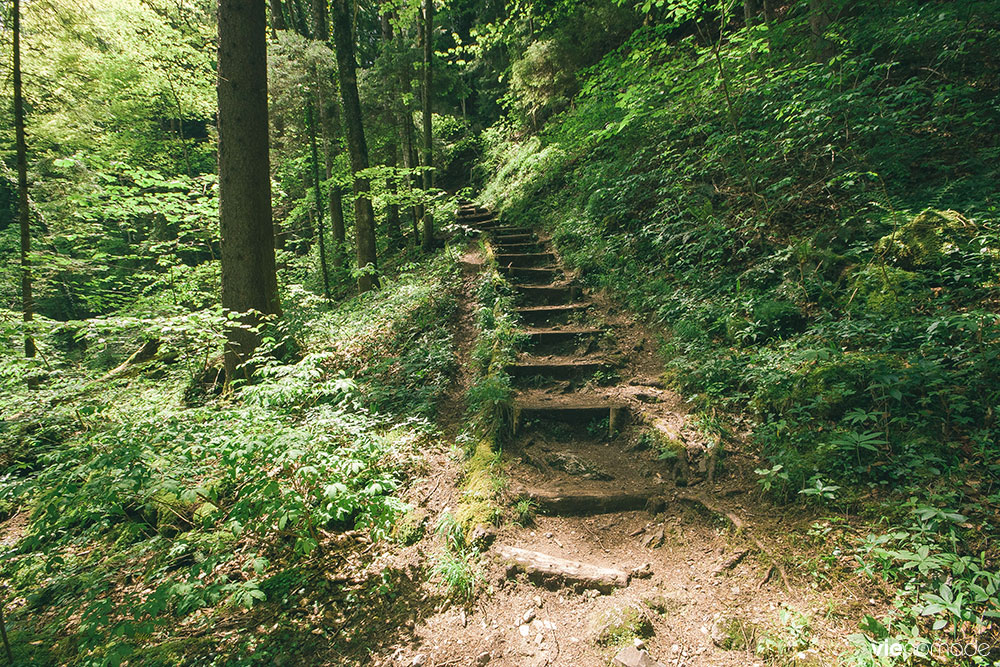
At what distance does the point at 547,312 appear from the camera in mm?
6531

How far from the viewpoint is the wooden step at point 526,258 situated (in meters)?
8.38

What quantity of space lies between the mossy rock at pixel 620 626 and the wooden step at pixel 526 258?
6643mm

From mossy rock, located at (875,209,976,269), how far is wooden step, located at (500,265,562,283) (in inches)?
188

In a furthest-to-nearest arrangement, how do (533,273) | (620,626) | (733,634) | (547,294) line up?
(533,273), (547,294), (620,626), (733,634)

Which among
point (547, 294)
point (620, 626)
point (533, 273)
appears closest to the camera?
point (620, 626)

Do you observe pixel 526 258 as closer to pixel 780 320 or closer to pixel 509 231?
pixel 509 231

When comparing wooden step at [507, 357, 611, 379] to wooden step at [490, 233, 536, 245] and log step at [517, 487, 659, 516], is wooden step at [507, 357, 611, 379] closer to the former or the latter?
log step at [517, 487, 659, 516]

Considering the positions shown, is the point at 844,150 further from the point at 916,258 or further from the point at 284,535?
the point at 284,535

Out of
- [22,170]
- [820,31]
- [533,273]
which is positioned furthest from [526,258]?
[22,170]

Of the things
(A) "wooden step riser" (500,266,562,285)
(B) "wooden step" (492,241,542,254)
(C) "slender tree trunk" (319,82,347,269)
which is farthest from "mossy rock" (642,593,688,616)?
(C) "slender tree trunk" (319,82,347,269)

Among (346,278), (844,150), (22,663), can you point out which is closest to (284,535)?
(22,663)

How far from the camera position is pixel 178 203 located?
7.10 metres

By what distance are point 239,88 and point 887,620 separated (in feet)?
25.7

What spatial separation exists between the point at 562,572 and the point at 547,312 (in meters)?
4.22
